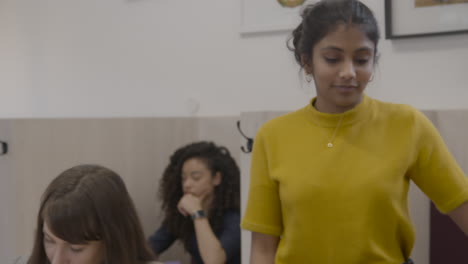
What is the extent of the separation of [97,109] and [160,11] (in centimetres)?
53

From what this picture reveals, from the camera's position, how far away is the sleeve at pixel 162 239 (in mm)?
1970

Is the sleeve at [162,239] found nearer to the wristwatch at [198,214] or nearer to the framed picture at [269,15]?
the wristwatch at [198,214]

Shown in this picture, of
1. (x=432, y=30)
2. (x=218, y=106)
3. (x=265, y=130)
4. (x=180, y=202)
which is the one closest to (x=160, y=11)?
(x=218, y=106)

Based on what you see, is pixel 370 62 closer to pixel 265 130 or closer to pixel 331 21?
pixel 331 21

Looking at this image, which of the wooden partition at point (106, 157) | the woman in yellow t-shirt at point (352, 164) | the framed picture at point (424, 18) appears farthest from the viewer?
the framed picture at point (424, 18)

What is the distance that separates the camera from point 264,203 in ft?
3.27

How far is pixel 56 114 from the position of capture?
2594 millimetres

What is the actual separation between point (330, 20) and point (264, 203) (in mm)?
333

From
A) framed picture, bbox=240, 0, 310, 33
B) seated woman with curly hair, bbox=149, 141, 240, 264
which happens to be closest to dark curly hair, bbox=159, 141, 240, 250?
seated woman with curly hair, bbox=149, 141, 240, 264

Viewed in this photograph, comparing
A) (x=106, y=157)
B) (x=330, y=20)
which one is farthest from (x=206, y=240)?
(x=330, y=20)

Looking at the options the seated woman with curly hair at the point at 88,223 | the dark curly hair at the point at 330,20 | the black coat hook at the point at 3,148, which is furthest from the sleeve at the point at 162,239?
the dark curly hair at the point at 330,20

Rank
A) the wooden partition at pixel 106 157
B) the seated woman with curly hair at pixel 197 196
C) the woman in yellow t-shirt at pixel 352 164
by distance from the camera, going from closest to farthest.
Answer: the woman in yellow t-shirt at pixel 352 164
the wooden partition at pixel 106 157
the seated woman with curly hair at pixel 197 196

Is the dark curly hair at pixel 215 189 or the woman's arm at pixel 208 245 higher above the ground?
the dark curly hair at pixel 215 189

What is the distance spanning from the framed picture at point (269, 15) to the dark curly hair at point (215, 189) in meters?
0.45
